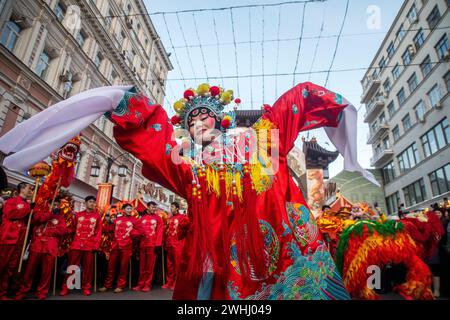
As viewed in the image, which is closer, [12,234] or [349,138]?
[349,138]

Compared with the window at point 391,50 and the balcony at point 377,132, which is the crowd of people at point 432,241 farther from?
the window at point 391,50

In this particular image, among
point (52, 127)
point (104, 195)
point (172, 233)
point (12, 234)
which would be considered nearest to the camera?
point (52, 127)

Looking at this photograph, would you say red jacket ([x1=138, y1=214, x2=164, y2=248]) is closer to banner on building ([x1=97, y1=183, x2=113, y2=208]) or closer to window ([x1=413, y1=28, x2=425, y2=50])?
banner on building ([x1=97, y1=183, x2=113, y2=208])

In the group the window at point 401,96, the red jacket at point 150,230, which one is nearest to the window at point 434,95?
the window at point 401,96

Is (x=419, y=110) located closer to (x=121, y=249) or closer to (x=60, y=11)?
(x=121, y=249)

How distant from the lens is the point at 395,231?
3734 mm

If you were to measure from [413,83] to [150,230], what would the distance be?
23.4 meters

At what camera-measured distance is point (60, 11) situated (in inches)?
561

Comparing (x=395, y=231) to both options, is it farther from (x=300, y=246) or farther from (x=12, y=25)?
(x=12, y=25)

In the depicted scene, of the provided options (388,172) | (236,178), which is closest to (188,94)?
(236,178)

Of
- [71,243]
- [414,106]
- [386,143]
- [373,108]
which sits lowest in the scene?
[71,243]

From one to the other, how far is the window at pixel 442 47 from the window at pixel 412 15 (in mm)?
3441

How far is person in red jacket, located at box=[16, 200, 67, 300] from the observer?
4422 mm

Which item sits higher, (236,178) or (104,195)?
(104,195)
